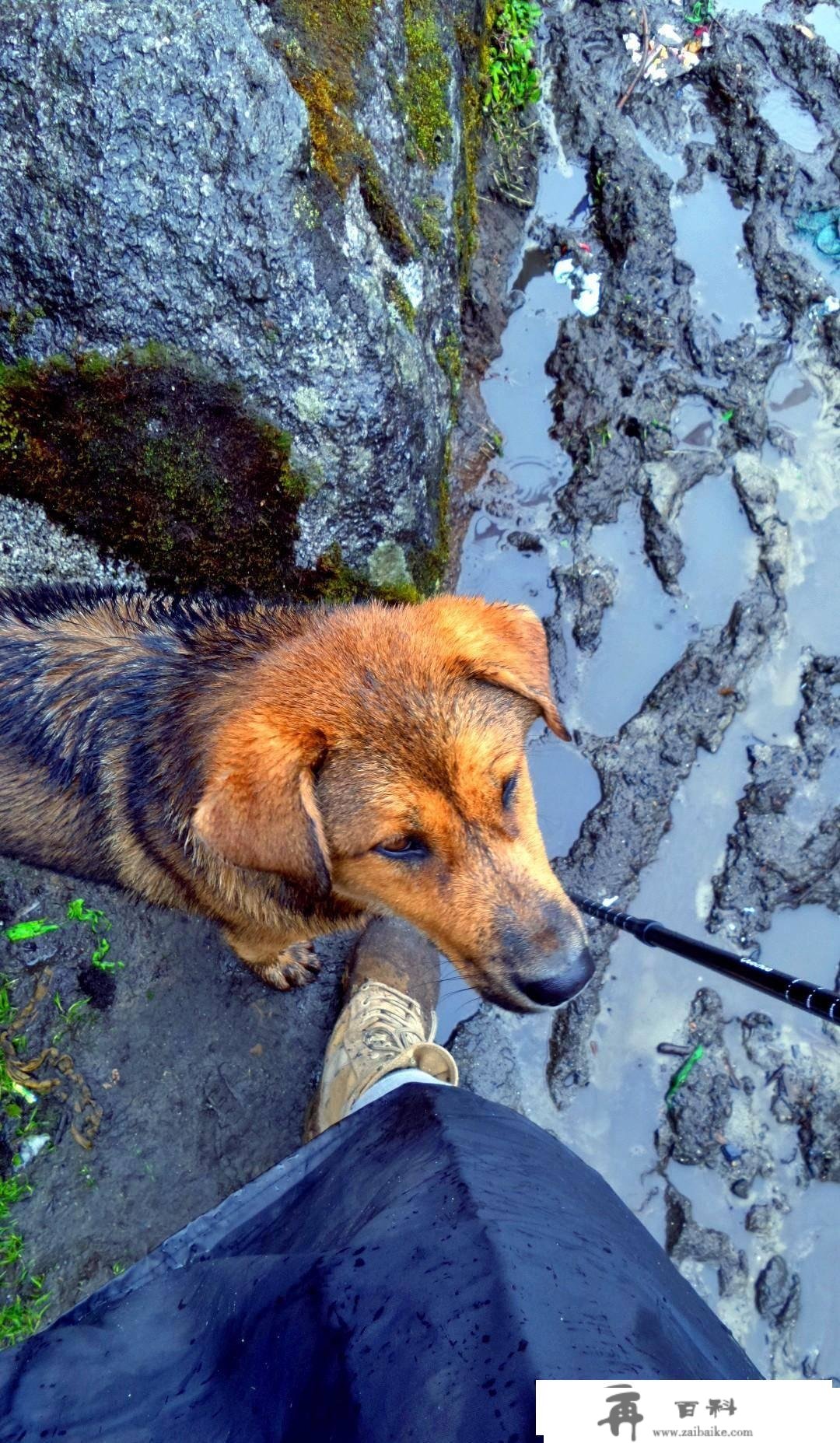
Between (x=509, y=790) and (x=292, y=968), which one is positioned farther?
(x=292, y=968)

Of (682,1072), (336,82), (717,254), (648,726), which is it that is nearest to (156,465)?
(336,82)

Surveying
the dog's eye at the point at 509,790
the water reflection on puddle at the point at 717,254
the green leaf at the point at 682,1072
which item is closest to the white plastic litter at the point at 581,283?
the water reflection on puddle at the point at 717,254

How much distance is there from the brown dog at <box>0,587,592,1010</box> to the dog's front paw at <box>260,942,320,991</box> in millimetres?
494

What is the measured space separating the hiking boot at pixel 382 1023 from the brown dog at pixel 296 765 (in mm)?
637

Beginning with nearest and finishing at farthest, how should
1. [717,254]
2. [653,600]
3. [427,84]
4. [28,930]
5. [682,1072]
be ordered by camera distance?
[682,1072] < [427,84] < [28,930] < [653,600] < [717,254]

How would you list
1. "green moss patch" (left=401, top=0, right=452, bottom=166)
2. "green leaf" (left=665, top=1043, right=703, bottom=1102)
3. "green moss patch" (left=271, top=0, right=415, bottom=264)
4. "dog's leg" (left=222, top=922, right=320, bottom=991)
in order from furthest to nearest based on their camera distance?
"green moss patch" (left=401, top=0, right=452, bottom=166) < "green leaf" (left=665, top=1043, right=703, bottom=1102) < "dog's leg" (left=222, top=922, right=320, bottom=991) < "green moss patch" (left=271, top=0, right=415, bottom=264)

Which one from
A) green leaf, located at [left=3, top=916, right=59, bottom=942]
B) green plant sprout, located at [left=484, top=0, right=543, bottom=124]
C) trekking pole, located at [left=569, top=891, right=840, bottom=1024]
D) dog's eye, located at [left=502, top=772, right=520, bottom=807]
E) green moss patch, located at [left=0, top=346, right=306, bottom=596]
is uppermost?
green plant sprout, located at [left=484, top=0, right=543, bottom=124]

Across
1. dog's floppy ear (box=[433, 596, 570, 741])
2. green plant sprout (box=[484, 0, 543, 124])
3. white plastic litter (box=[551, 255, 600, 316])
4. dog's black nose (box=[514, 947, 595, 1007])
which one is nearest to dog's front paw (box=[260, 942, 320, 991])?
dog's black nose (box=[514, 947, 595, 1007])

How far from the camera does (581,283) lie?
16.0 ft

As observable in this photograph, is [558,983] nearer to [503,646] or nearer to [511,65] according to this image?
[503,646]

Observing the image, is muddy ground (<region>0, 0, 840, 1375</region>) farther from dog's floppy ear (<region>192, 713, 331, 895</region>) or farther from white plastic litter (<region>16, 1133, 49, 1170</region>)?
dog's floppy ear (<region>192, 713, 331, 895</region>)

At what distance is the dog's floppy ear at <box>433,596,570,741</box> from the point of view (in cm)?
292

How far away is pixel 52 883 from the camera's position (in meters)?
4.40

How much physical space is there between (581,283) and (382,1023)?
3830 millimetres
